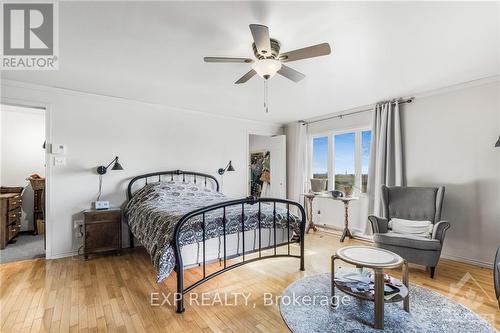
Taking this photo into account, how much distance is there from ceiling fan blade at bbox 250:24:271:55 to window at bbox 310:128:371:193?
3309mm

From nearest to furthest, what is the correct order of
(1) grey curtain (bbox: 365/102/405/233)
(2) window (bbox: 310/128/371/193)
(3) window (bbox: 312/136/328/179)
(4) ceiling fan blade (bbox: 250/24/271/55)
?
(4) ceiling fan blade (bbox: 250/24/271/55) → (1) grey curtain (bbox: 365/102/405/233) → (2) window (bbox: 310/128/371/193) → (3) window (bbox: 312/136/328/179)

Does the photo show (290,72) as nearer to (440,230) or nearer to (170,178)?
(440,230)

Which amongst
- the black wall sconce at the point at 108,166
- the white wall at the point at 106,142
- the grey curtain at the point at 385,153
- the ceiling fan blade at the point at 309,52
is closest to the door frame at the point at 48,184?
the white wall at the point at 106,142

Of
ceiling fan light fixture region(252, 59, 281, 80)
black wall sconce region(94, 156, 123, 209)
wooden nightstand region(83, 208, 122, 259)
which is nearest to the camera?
ceiling fan light fixture region(252, 59, 281, 80)

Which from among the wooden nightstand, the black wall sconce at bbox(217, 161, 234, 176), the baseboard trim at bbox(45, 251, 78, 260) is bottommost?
the baseboard trim at bbox(45, 251, 78, 260)

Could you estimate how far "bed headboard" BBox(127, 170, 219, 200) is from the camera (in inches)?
159

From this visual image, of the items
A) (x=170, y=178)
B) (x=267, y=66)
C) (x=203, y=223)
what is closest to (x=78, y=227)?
(x=170, y=178)

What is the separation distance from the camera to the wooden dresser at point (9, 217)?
3787 millimetres

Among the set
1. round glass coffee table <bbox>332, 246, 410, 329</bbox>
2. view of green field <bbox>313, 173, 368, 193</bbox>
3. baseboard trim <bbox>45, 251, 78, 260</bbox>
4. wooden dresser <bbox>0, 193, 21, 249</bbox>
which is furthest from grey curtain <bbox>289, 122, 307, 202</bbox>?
wooden dresser <bbox>0, 193, 21, 249</bbox>

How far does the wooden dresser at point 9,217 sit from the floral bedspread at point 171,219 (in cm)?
190

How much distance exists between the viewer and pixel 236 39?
7.19ft

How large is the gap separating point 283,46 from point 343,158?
3262 mm

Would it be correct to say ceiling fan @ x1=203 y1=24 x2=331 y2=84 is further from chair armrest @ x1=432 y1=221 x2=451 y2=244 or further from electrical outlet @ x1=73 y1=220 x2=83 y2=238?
electrical outlet @ x1=73 y1=220 x2=83 y2=238

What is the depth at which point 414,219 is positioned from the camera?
3.41 m
